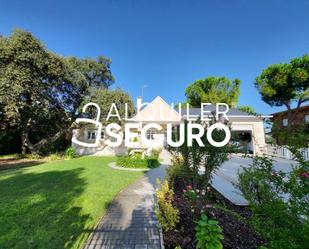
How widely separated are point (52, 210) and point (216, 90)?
122 feet

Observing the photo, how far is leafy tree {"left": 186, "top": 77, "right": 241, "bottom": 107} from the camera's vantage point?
38.1 metres

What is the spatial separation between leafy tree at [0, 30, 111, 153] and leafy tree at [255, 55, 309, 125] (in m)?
22.3

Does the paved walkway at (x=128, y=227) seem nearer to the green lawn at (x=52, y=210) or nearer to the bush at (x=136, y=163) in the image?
the green lawn at (x=52, y=210)

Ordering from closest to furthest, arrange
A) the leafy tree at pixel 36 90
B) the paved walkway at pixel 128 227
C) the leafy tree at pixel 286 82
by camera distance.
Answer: the paved walkway at pixel 128 227 → the leafy tree at pixel 36 90 → the leafy tree at pixel 286 82

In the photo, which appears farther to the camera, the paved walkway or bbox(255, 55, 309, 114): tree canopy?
bbox(255, 55, 309, 114): tree canopy

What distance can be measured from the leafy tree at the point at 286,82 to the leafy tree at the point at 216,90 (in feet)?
37.9

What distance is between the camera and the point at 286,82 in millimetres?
24078

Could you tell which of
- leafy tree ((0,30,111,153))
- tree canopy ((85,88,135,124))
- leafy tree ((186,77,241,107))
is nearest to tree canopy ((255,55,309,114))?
leafy tree ((186,77,241,107))

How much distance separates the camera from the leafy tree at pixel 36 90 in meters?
14.8

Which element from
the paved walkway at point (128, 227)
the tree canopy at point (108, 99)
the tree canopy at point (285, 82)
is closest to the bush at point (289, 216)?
the paved walkway at point (128, 227)

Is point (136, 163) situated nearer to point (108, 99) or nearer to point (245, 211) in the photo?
point (245, 211)

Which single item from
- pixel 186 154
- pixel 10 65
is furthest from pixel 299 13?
pixel 10 65

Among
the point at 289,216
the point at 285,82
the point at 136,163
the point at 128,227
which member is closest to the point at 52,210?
the point at 128,227

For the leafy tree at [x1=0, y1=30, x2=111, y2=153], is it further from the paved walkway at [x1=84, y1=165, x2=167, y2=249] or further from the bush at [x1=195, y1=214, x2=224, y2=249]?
the bush at [x1=195, y1=214, x2=224, y2=249]
